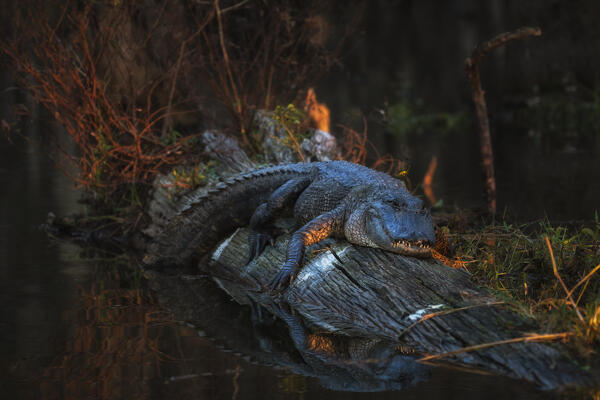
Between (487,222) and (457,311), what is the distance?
11.4ft

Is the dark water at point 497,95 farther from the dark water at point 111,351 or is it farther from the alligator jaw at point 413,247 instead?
the dark water at point 111,351

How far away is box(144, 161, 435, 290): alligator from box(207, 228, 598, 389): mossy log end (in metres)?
0.12

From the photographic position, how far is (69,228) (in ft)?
27.3

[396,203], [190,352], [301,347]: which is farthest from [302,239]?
[190,352]

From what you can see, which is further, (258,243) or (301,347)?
(258,243)

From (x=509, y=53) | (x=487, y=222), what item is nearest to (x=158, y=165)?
(x=487, y=222)

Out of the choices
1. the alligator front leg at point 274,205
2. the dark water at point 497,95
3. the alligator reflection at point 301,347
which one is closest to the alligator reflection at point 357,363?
the alligator reflection at point 301,347

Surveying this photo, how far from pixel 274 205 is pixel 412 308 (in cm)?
219

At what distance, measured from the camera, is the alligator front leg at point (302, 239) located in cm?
501

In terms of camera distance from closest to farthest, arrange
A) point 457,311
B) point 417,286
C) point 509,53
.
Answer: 1. point 457,311
2. point 417,286
3. point 509,53

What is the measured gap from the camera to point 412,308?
4117mm

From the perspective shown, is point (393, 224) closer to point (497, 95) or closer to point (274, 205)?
point (274, 205)

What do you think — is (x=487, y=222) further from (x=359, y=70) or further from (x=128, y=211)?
(x=359, y=70)

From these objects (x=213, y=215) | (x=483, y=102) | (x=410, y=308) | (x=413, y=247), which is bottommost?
(x=213, y=215)
